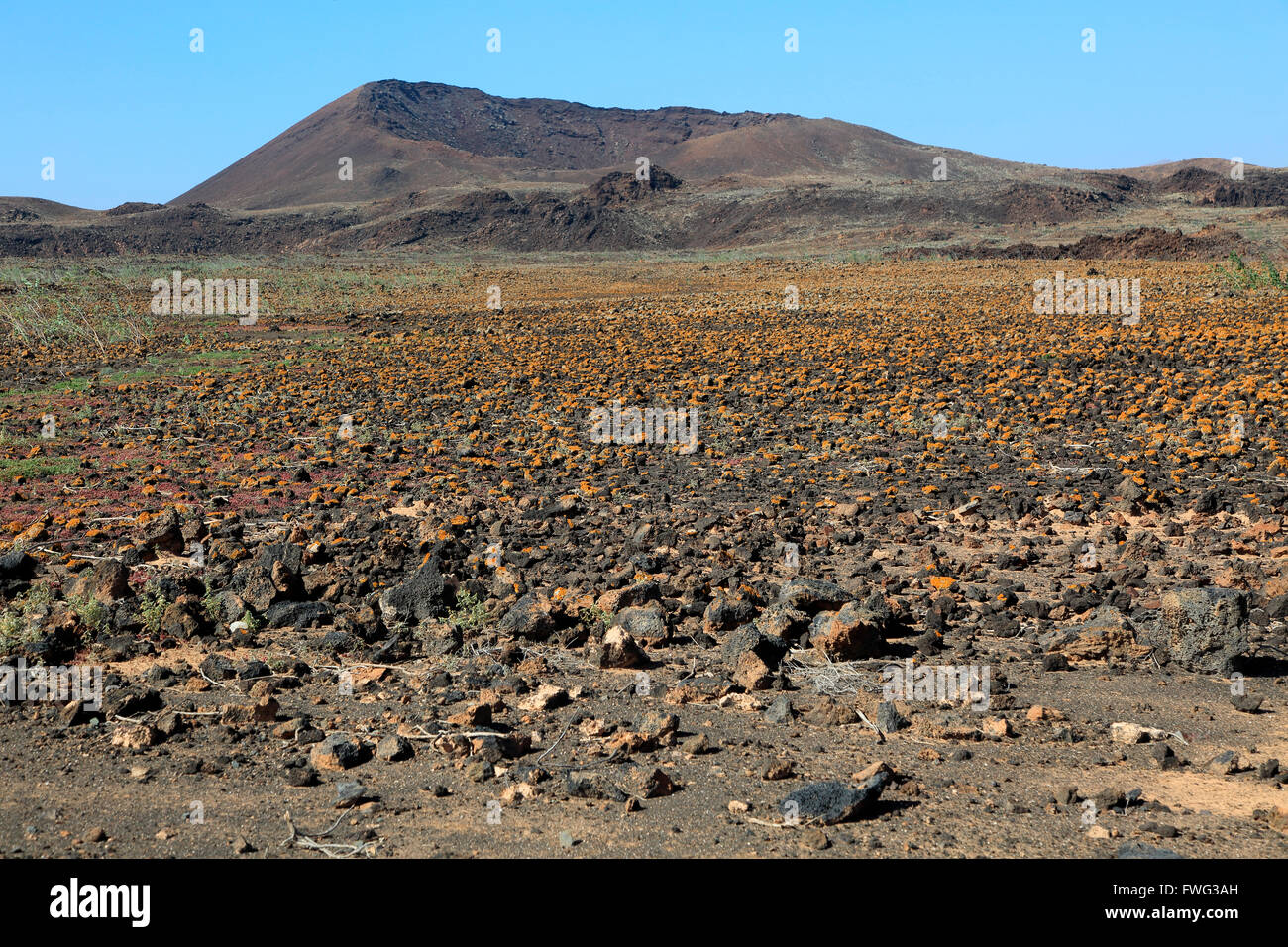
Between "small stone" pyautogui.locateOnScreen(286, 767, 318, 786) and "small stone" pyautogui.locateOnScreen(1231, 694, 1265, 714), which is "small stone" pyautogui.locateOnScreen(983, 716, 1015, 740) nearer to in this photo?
"small stone" pyautogui.locateOnScreen(1231, 694, 1265, 714)

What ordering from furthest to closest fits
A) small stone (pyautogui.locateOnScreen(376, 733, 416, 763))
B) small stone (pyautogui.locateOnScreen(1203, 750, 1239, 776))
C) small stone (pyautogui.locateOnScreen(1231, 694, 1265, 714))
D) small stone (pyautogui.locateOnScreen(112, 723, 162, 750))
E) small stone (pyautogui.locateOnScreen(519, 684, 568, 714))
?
small stone (pyautogui.locateOnScreen(519, 684, 568, 714)) < small stone (pyautogui.locateOnScreen(1231, 694, 1265, 714)) < small stone (pyautogui.locateOnScreen(112, 723, 162, 750)) < small stone (pyautogui.locateOnScreen(376, 733, 416, 763)) < small stone (pyautogui.locateOnScreen(1203, 750, 1239, 776))

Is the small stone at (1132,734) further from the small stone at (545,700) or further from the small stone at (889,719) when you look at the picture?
the small stone at (545,700)

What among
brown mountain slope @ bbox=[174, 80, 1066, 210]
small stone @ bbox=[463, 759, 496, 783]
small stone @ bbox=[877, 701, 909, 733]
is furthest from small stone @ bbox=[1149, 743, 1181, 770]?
brown mountain slope @ bbox=[174, 80, 1066, 210]

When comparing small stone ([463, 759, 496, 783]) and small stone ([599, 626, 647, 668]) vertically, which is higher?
small stone ([599, 626, 647, 668])

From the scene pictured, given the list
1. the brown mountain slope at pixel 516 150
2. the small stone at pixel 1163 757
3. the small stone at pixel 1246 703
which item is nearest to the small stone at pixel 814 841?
the small stone at pixel 1163 757

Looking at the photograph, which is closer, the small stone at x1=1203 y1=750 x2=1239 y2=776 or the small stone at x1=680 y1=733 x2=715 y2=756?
the small stone at x1=1203 y1=750 x2=1239 y2=776

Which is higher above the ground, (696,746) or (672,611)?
(672,611)

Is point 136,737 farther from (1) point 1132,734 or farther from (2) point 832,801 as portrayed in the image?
(1) point 1132,734

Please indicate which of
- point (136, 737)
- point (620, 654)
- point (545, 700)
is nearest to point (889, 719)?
point (620, 654)

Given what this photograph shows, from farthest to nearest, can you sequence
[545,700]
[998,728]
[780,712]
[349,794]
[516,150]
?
1. [516,150]
2. [545,700]
3. [780,712]
4. [998,728]
5. [349,794]
